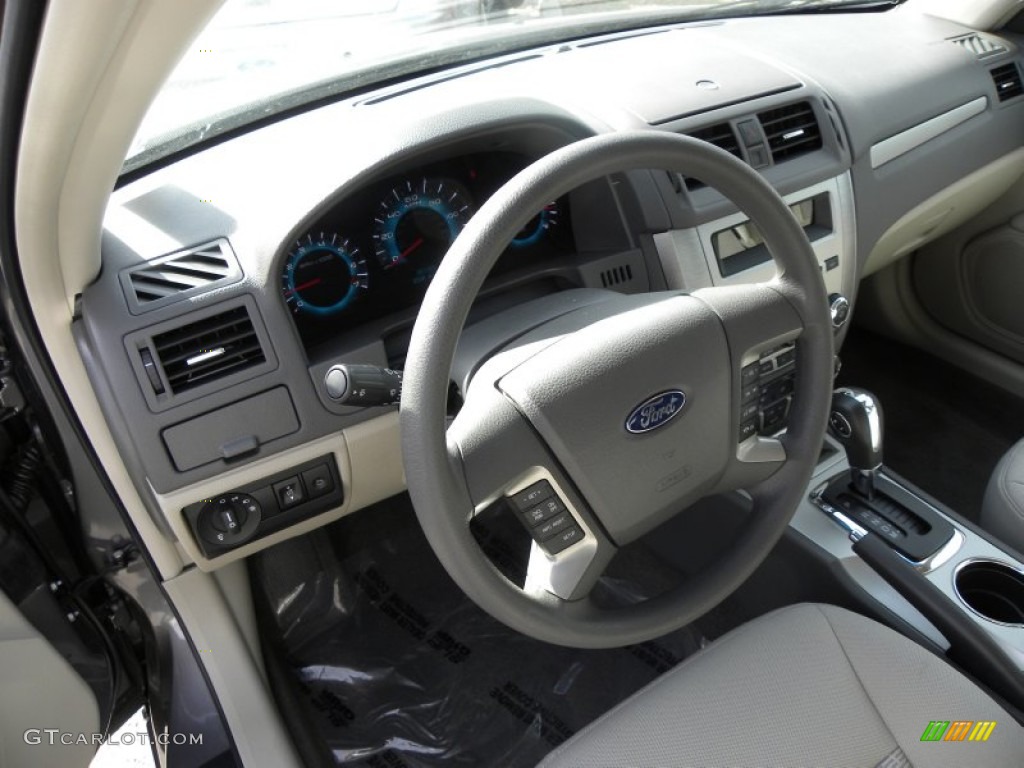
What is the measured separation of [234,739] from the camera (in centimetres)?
146

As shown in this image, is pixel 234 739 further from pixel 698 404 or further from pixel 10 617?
pixel 698 404

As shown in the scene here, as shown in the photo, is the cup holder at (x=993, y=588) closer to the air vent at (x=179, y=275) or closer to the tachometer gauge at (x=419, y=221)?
the tachometer gauge at (x=419, y=221)

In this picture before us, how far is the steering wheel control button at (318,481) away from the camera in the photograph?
1.32 m

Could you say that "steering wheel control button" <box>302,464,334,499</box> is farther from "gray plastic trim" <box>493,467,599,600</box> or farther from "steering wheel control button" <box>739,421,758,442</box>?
"steering wheel control button" <box>739,421,758,442</box>

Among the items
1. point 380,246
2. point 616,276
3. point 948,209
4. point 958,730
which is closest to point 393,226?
point 380,246

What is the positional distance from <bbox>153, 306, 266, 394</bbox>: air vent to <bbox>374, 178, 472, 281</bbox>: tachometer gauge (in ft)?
0.95

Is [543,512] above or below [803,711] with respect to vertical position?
above

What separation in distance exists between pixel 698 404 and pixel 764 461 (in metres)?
0.18

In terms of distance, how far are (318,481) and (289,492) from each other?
5cm

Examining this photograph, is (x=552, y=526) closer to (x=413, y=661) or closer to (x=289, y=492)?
(x=289, y=492)

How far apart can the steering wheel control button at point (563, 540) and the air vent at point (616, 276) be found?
1.81 ft

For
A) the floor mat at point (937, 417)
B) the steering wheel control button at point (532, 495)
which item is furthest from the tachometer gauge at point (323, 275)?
the floor mat at point (937, 417)

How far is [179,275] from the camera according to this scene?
1.18 metres

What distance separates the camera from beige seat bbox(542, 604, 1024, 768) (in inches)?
40.8
